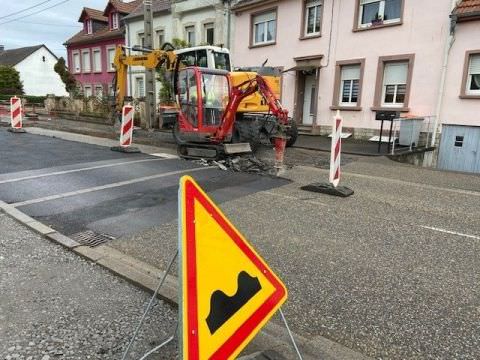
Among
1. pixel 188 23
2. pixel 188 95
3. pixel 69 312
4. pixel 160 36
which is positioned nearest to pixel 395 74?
pixel 188 95

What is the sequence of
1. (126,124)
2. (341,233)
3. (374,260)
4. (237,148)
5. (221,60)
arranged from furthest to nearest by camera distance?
1. (221,60)
2. (126,124)
3. (237,148)
4. (341,233)
5. (374,260)

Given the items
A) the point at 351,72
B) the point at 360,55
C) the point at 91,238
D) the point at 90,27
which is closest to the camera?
the point at 91,238

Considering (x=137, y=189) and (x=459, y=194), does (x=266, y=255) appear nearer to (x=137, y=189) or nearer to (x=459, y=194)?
(x=137, y=189)

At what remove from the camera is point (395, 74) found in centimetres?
1652

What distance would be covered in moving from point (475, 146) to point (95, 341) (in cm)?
1532

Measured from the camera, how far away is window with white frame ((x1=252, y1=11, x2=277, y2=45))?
67.9 feet

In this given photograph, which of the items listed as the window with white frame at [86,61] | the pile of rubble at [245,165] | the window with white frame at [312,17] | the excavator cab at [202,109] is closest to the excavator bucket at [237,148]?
the excavator cab at [202,109]

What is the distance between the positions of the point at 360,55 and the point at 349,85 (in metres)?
1.39

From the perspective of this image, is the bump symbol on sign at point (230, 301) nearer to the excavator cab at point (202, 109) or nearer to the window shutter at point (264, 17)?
the excavator cab at point (202, 109)

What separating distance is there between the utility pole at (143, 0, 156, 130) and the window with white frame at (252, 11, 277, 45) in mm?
6174

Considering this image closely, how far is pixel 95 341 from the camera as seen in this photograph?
3.05 metres

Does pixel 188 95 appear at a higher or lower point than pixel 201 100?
higher

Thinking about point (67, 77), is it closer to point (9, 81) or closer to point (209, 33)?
point (9, 81)

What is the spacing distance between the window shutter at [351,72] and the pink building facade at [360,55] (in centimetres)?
4
